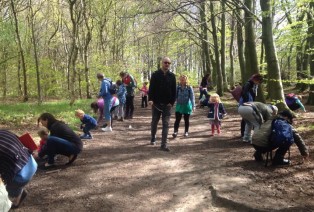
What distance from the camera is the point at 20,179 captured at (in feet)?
14.6

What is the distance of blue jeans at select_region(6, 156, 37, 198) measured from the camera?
4.40 metres

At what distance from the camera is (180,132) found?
36.6 feet

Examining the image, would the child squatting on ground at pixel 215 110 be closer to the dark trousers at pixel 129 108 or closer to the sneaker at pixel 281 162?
the sneaker at pixel 281 162

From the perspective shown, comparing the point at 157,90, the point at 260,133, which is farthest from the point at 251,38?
the point at 260,133

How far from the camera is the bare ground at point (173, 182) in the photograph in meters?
5.02

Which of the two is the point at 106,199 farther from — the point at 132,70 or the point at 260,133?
the point at 132,70

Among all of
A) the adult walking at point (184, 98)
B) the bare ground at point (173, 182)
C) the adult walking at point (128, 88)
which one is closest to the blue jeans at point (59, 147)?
the bare ground at point (173, 182)

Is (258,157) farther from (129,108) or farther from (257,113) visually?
(129,108)

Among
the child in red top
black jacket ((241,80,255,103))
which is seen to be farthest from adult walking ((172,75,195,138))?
the child in red top

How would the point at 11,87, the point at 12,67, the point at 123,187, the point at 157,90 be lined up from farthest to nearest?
1. the point at 11,87
2. the point at 12,67
3. the point at 157,90
4. the point at 123,187

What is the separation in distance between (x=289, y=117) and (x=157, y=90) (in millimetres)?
3072

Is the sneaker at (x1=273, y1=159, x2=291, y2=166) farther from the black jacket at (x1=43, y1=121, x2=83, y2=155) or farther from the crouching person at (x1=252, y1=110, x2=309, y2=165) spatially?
the black jacket at (x1=43, y1=121, x2=83, y2=155)

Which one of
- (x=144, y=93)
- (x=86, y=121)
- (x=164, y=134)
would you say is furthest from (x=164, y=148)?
(x=144, y=93)

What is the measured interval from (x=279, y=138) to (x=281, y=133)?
0.10m
